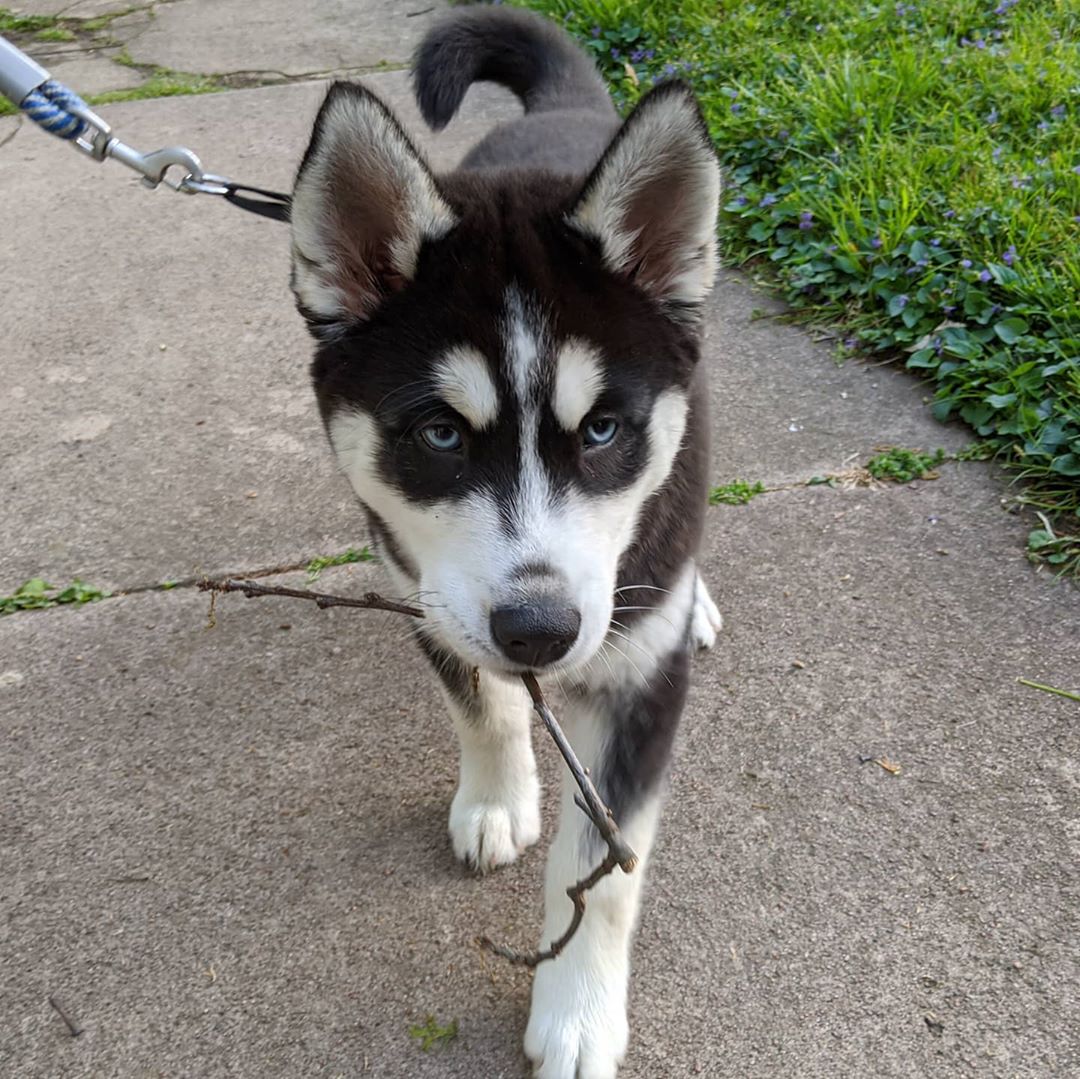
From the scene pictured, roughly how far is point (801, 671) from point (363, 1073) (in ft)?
4.45

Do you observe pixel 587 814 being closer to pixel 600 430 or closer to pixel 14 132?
pixel 600 430

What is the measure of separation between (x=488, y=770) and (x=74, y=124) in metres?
1.70

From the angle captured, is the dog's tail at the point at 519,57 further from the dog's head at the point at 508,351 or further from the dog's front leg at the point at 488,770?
the dog's front leg at the point at 488,770

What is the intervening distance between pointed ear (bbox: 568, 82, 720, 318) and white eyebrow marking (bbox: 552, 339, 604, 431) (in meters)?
0.24

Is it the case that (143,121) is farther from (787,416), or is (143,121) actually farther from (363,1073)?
(363,1073)

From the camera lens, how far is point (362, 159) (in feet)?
5.77

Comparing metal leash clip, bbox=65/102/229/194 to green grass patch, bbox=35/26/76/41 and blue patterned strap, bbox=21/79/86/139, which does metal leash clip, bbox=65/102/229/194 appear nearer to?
blue patterned strap, bbox=21/79/86/139

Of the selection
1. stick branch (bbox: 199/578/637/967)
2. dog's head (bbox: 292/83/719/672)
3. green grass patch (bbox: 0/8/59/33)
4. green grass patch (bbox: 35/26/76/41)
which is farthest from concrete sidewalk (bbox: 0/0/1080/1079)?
green grass patch (bbox: 0/8/59/33)

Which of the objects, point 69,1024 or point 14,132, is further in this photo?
point 14,132

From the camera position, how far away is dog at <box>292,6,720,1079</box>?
5.51 feet

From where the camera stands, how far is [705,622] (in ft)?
8.71

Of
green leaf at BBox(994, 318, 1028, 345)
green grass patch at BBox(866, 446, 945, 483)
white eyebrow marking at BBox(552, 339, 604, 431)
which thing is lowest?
green grass patch at BBox(866, 446, 945, 483)

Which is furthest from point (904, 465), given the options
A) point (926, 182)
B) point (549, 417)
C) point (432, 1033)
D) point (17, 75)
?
point (17, 75)

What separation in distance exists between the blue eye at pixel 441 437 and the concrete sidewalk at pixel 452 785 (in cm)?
96
